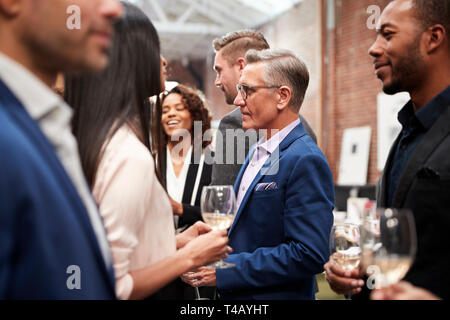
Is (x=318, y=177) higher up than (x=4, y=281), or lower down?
higher up

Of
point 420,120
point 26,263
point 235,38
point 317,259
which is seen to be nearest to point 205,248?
point 317,259

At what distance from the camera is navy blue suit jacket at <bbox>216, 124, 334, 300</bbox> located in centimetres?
154

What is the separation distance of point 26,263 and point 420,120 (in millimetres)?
1219

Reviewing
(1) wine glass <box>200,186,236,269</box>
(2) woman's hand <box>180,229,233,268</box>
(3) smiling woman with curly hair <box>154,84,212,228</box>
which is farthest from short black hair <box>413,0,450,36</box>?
(3) smiling woman with curly hair <box>154,84,212,228</box>

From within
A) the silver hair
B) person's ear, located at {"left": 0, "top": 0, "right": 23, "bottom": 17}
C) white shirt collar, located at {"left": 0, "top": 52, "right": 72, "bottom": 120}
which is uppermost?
the silver hair

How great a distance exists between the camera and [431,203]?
1.21 metres

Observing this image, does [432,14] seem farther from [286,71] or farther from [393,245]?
[393,245]

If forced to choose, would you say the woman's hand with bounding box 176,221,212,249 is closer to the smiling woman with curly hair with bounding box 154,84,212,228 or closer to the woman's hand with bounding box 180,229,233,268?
the woman's hand with bounding box 180,229,233,268

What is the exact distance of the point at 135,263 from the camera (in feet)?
3.68

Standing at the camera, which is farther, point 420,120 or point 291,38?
point 291,38

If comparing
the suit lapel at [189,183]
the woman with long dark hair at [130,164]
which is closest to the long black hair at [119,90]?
the woman with long dark hair at [130,164]

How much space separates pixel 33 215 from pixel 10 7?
1.04ft

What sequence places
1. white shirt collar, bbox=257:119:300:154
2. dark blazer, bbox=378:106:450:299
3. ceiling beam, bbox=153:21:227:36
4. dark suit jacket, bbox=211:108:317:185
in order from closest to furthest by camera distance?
dark blazer, bbox=378:106:450:299
white shirt collar, bbox=257:119:300:154
dark suit jacket, bbox=211:108:317:185
ceiling beam, bbox=153:21:227:36

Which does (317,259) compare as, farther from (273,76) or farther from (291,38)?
(291,38)
